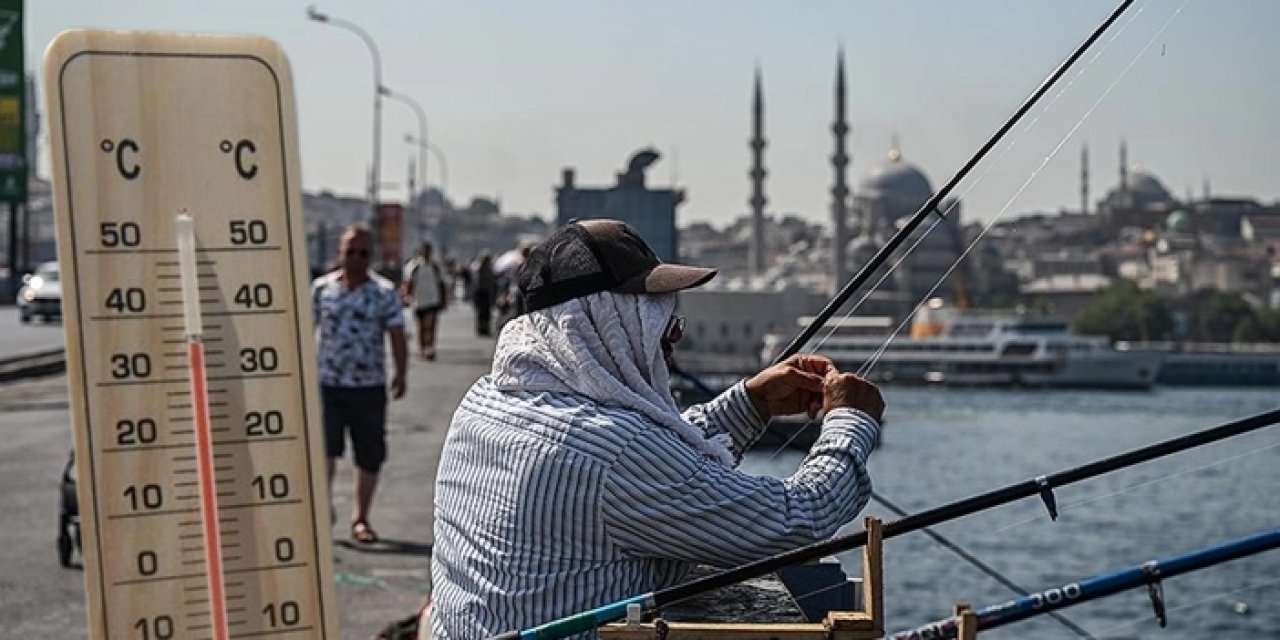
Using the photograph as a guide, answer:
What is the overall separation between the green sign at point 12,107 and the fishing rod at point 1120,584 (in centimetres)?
2717

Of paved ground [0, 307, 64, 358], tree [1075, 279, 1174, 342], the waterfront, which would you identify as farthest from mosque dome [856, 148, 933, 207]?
paved ground [0, 307, 64, 358]

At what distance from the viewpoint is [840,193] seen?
160750 millimetres

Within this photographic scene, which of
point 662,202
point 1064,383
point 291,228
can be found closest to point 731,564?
point 291,228

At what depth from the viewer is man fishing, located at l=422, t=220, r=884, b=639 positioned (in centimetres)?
383

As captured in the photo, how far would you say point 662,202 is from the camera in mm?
22609

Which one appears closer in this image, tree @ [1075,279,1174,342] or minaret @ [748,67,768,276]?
tree @ [1075,279,1174,342]

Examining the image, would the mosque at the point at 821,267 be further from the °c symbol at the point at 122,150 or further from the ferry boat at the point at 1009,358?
the °c symbol at the point at 122,150

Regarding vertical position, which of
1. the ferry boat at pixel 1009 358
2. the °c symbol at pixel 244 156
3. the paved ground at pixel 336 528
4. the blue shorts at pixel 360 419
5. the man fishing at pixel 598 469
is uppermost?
the °c symbol at pixel 244 156

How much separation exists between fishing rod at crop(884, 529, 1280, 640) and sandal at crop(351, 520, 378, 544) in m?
7.66

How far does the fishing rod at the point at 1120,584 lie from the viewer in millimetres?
3643

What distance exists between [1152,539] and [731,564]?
32175 millimetres

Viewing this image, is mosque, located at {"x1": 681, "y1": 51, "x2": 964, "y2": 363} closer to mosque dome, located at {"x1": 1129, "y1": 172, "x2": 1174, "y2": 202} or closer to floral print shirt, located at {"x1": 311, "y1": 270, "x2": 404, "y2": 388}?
mosque dome, located at {"x1": 1129, "y1": 172, "x2": 1174, "y2": 202}

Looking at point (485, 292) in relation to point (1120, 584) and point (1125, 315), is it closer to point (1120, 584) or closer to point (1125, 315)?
point (1120, 584)

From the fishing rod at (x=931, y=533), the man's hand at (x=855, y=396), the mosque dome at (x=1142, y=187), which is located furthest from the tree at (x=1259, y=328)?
the man's hand at (x=855, y=396)
